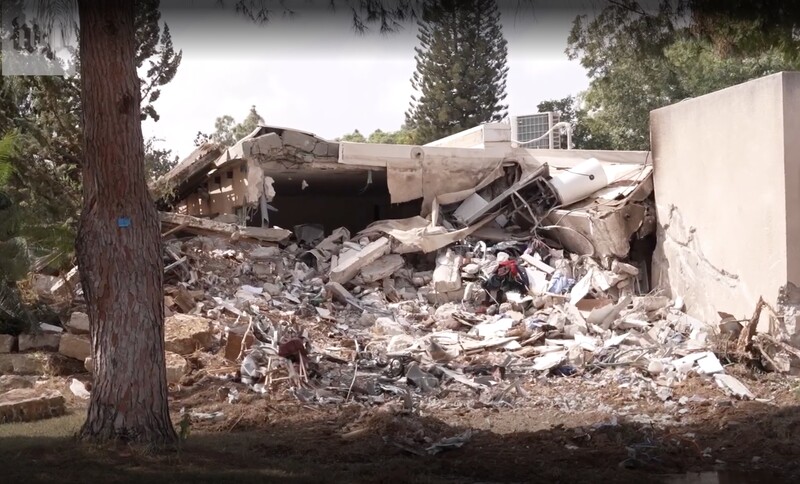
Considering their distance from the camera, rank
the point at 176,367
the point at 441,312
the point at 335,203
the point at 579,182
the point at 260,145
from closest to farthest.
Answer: the point at 176,367, the point at 441,312, the point at 260,145, the point at 579,182, the point at 335,203

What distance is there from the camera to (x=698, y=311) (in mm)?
13516

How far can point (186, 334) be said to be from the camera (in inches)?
444

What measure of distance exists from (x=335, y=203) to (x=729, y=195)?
39.0 feet

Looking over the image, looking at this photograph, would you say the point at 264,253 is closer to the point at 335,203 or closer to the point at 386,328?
the point at 386,328

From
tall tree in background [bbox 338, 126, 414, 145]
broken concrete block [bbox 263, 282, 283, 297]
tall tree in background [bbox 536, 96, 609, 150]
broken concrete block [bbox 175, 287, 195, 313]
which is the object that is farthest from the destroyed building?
tall tree in background [bbox 338, 126, 414, 145]

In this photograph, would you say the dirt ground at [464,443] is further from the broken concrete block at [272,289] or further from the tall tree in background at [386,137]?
the tall tree in background at [386,137]

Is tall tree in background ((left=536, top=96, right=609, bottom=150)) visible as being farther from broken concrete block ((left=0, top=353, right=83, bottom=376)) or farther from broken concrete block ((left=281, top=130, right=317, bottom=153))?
broken concrete block ((left=0, top=353, right=83, bottom=376))

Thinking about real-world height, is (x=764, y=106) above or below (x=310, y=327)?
above

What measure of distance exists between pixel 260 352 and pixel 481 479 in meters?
4.84

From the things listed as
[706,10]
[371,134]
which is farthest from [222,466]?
[371,134]

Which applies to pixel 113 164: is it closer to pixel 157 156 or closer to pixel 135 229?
pixel 135 229

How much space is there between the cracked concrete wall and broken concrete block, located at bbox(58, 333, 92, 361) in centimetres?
907

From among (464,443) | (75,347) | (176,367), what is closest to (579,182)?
(176,367)

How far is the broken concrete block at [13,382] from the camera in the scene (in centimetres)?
1031
